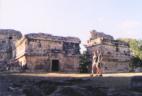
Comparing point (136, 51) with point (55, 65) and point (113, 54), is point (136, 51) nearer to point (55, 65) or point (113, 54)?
point (113, 54)

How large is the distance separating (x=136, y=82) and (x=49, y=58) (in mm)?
19400

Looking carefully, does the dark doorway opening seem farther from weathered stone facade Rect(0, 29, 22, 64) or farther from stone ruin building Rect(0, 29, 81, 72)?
weathered stone facade Rect(0, 29, 22, 64)

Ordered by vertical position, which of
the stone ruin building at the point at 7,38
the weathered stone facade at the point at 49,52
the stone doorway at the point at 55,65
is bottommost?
the stone doorway at the point at 55,65

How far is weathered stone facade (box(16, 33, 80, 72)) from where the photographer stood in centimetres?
2730

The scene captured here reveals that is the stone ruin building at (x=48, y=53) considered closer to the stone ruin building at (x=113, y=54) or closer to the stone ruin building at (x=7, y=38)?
the stone ruin building at (x=113, y=54)

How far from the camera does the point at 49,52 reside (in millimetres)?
28141

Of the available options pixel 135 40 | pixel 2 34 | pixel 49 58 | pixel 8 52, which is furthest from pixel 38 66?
pixel 135 40

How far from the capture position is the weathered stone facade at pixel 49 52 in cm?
2730

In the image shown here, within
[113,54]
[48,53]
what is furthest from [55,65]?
[113,54]

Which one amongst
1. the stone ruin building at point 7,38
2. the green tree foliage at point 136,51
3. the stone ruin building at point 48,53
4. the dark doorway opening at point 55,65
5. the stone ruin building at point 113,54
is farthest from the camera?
the green tree foliage at point 136,51

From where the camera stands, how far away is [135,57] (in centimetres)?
4128

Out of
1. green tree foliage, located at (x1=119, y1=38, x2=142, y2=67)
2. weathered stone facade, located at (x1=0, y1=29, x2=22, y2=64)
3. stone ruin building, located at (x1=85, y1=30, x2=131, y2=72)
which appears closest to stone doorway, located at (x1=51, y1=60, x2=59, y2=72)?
stone ruin building, located at (x1=85, y1=30, x2=131, y2=72)

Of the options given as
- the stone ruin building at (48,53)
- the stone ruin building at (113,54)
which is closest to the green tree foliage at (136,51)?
the stone ruin building at (113,54)

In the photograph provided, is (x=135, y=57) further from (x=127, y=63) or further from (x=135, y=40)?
(x=127, y=63)
